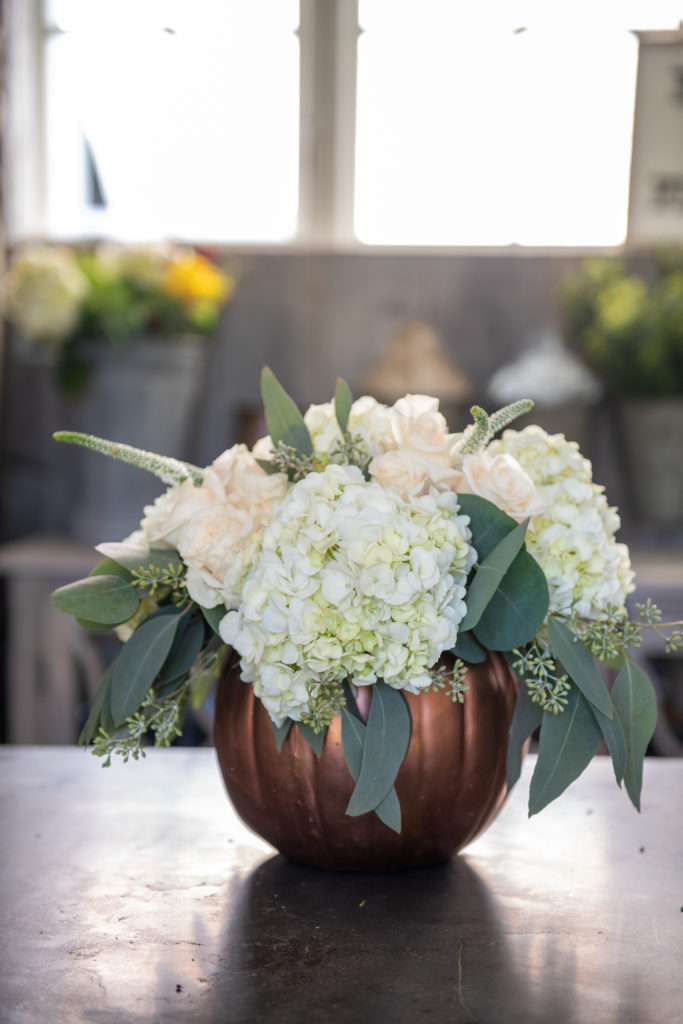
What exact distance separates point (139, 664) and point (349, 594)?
18cm

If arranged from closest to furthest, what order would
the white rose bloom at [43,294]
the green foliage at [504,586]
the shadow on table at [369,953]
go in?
the shadow on table at [369,953] → the green foliage at [504,586] → the white rose bloom at [43,294]

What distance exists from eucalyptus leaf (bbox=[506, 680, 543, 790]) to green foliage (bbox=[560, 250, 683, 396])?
161 centimetres

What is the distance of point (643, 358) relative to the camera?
2.19m

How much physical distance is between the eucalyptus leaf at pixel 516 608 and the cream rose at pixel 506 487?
3 cm

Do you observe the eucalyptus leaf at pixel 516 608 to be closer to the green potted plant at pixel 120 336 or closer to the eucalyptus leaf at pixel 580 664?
the eucalyptus leaf at pixel 580 664

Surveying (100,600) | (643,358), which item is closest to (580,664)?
(100,600)

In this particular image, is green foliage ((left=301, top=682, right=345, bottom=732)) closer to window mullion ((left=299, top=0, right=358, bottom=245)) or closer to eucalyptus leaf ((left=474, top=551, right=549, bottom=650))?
eucalyptus leaf ((left=474, top=551, right=549, bottom=650))

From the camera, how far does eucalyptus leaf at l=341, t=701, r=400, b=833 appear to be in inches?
26.1

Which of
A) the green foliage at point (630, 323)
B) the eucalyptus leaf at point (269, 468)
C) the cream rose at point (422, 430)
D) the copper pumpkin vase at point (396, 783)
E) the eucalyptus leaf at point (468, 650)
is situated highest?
the green foliage at point (630, 323)

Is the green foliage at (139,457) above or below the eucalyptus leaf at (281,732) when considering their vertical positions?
above

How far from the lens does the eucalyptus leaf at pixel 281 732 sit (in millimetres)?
A: 698

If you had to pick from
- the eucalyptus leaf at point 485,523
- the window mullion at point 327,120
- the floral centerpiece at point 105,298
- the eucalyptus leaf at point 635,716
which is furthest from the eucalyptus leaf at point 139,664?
the window mullion at point 327,120

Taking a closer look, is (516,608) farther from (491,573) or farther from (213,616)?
(213,616)

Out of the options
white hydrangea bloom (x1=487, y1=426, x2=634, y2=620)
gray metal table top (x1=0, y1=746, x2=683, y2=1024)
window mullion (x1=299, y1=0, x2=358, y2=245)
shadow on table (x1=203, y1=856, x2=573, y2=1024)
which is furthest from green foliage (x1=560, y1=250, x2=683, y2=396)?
shadow on table (x1=203, y1=856, x2=573, y2=1024)
